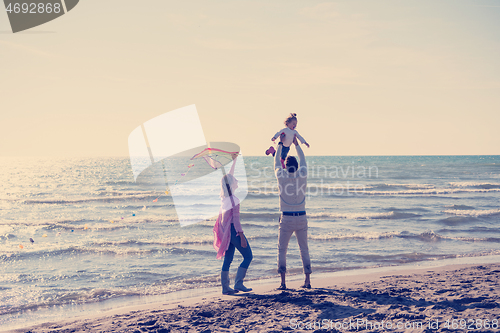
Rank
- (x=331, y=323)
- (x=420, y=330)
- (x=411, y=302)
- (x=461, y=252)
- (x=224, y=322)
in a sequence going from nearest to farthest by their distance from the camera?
(x=420, y=330), (x=331, y=323), (x=224, y=322), (x=411, y=302), (x=461, y=252)

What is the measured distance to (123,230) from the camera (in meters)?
13.3

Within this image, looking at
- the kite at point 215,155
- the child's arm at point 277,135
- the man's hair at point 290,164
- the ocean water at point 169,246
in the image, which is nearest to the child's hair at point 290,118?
the child's arm at point 277,135

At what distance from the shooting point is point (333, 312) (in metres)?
4.36

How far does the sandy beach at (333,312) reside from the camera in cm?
387

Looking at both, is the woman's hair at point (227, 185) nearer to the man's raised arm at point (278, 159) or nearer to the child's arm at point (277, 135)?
the man's raised arm at point (278, 159)

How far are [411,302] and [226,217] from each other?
276 centimetres

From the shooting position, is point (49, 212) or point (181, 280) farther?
point (49, 212)

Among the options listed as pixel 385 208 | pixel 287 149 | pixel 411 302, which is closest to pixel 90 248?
pixel 287 149

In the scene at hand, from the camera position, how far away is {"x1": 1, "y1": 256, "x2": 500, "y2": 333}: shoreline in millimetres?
4918

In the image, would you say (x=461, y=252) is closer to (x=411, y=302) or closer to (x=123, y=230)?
(x=411, y=302)

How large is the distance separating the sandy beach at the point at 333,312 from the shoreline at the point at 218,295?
2 centimetres

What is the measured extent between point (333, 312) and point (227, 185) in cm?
223

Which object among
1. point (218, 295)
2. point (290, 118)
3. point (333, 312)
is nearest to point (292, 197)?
point (290, 118)

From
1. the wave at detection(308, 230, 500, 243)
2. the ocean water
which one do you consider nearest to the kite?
the ocean water
